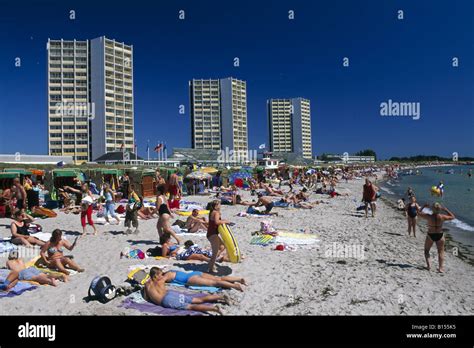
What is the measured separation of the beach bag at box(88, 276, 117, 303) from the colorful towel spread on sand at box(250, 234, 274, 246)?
4.33 metres

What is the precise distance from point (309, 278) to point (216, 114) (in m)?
97.0

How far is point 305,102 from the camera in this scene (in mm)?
124750

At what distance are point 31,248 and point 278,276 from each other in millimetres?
5566

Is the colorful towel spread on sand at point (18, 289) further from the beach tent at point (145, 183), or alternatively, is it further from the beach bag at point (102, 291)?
the beach tent at point (145, 183)

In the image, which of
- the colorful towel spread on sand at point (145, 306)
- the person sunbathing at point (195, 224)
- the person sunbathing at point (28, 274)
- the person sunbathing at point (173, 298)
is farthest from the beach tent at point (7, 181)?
the person sunbathing at point (173, 298)

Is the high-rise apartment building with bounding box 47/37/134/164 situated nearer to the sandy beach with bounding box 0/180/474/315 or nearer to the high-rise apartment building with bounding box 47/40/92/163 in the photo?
the high-rise apartment building with bounding box 47/40/92/163

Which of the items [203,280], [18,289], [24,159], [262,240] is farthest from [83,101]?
[203,280]

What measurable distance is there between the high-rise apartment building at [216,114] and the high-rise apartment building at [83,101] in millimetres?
32139

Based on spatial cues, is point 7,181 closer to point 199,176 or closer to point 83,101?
point 199,176

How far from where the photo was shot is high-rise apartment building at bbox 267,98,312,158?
390 feet

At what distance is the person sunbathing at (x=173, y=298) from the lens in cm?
437
